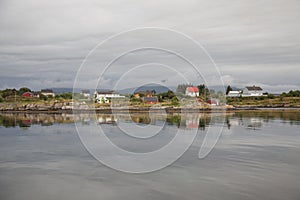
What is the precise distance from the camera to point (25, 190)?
34.6 ft

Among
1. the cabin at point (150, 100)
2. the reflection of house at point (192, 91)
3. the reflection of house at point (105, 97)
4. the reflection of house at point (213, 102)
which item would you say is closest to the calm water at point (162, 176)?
the reflection of house at point (105, 97)

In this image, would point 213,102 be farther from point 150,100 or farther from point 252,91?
point 252,91

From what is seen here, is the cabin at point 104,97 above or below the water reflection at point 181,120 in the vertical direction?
above

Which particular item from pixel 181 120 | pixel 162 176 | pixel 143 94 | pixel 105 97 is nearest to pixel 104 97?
pixel 105 97

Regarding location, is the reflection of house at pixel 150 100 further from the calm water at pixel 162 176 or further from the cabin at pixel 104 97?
the calm water at pixel 162 176

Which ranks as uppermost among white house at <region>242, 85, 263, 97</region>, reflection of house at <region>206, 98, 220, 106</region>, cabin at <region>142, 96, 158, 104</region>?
white house at <region>242, 85, 263, 97</region>

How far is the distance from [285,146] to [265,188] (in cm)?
881

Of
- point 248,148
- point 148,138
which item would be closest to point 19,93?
point 148,138

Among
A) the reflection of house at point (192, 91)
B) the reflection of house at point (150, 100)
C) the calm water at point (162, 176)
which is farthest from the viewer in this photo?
the reflection of house at point (150, 100)

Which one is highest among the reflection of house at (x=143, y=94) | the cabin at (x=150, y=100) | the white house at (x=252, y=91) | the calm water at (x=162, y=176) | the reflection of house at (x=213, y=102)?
the white house at (x=252, y=91)

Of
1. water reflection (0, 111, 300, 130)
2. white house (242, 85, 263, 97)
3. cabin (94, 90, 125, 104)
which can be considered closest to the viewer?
water reflection (0, 111, 300, 130)

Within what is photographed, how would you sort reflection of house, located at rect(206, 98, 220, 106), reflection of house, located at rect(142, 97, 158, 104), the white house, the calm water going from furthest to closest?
the white house → reflection of house, located at rect(142, 97, 158, 104) → reflection of house, located at rect(206, 98, 220, 106) → the calm water

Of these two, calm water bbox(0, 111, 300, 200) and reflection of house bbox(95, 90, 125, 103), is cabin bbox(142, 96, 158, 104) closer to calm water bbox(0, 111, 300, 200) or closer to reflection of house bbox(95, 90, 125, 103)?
reflection of house bbox(95, 90, 125, 103)

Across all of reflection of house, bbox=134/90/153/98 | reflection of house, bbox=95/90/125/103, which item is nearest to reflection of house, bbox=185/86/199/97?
reflection of house, bbox=134/90/153/98
